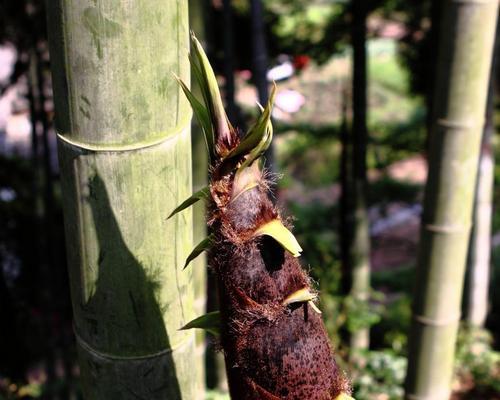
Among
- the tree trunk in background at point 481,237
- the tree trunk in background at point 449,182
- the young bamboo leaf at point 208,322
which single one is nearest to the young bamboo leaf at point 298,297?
the young bamboo leaf at point 208,322

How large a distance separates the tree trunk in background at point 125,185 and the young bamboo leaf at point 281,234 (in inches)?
7.0

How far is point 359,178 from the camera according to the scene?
3.56m

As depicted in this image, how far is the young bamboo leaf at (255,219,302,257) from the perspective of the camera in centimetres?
71

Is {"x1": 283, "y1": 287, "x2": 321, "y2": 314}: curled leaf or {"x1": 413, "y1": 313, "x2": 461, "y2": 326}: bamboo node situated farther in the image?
{"x1": 413, "y1": 313, "x2": 461, "y2": 326}: bamboo node

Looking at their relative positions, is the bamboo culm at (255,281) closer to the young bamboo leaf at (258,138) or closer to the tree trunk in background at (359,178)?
the young bamboo leaf at (258,138)

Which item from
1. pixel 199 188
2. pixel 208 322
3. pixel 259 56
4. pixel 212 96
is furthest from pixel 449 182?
pixel 212 96

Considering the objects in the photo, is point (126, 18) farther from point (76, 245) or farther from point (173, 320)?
point (173, 320)

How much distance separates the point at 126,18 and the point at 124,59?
0.14ft

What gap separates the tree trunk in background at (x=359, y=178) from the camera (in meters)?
3.30

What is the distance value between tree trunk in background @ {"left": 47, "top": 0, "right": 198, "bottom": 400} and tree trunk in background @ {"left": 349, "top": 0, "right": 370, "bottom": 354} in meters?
2.55

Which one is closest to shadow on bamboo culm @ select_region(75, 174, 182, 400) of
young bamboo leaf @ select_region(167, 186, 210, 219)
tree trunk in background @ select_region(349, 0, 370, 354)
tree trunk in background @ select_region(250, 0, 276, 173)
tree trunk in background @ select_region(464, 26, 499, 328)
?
young bamboo leaf @ select_region(167, 186, 210, 219)

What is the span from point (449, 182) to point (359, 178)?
169 centimetres

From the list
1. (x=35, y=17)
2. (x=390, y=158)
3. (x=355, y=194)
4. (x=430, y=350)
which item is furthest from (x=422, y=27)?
(x=430, y=350)

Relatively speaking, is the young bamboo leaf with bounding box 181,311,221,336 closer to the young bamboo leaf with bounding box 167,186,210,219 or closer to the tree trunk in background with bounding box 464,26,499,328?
the young bamboo leaf with bounding box 167,186,210,219
